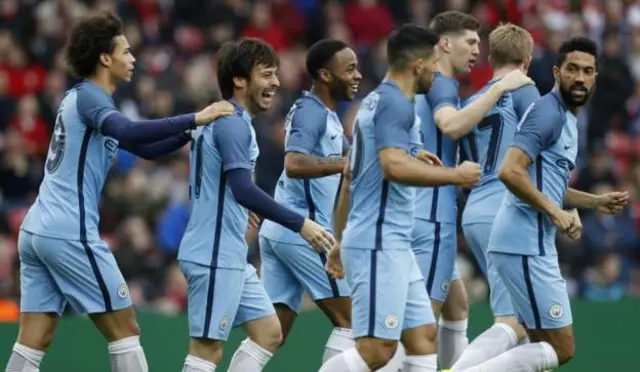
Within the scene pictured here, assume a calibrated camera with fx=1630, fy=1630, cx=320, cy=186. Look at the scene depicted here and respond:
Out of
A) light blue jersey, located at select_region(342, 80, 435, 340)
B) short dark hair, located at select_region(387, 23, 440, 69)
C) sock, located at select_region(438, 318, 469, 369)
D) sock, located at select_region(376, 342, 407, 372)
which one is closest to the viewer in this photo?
light blue jersey, located at select_region(342, 80, 435, 340)

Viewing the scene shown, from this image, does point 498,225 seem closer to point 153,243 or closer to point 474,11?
point 153,243

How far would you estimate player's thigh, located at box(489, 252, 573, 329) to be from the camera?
9531 millimetres

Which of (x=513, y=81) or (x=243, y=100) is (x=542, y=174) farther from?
(x=243, y=100)

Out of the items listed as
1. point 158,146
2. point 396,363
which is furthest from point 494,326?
point 158,146

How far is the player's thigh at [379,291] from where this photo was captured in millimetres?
8805

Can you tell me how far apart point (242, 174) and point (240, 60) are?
0.78 meters

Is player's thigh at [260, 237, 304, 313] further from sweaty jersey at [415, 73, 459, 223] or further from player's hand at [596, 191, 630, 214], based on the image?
player's hand at [596, 191, 630, 214]

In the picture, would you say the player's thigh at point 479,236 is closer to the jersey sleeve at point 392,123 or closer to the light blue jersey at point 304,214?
the light blue jersey at point 304,214

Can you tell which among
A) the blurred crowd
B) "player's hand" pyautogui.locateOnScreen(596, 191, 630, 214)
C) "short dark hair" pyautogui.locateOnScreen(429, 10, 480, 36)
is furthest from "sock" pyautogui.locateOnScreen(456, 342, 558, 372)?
the blurred crowd

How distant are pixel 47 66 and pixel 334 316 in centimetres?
852

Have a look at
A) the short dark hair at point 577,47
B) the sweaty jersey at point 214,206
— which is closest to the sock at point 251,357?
the sweaty jersey at point 214,206

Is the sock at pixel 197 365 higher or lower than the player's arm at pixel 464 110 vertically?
lower

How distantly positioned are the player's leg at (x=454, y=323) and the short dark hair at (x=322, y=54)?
167 cm

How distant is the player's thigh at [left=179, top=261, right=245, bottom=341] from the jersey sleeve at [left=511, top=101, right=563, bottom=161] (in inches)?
72.6
